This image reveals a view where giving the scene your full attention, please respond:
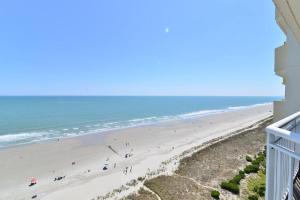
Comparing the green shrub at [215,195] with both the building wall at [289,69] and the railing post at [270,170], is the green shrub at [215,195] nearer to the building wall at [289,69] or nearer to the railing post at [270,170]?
the building wall at [289,69]

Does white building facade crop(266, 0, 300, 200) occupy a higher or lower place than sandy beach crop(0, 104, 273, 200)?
higher

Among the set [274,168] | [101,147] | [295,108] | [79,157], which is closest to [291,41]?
[295,108]

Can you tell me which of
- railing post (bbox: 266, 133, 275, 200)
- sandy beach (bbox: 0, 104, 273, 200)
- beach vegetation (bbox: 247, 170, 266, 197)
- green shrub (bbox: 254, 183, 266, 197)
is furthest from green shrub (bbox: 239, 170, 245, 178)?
railing post (bbox: 266, 133, 275, 200)

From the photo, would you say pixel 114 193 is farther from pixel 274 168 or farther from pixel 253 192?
pixel 274 168

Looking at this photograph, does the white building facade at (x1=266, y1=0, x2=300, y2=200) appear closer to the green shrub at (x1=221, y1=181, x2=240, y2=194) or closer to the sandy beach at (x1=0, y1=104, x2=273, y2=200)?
the green shrub at (x1=221, y1=181, x2=240, y2=194)

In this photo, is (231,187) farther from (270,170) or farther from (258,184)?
(270,170)

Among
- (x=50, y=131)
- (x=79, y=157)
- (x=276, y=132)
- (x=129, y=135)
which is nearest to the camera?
(x=276, y=132)
